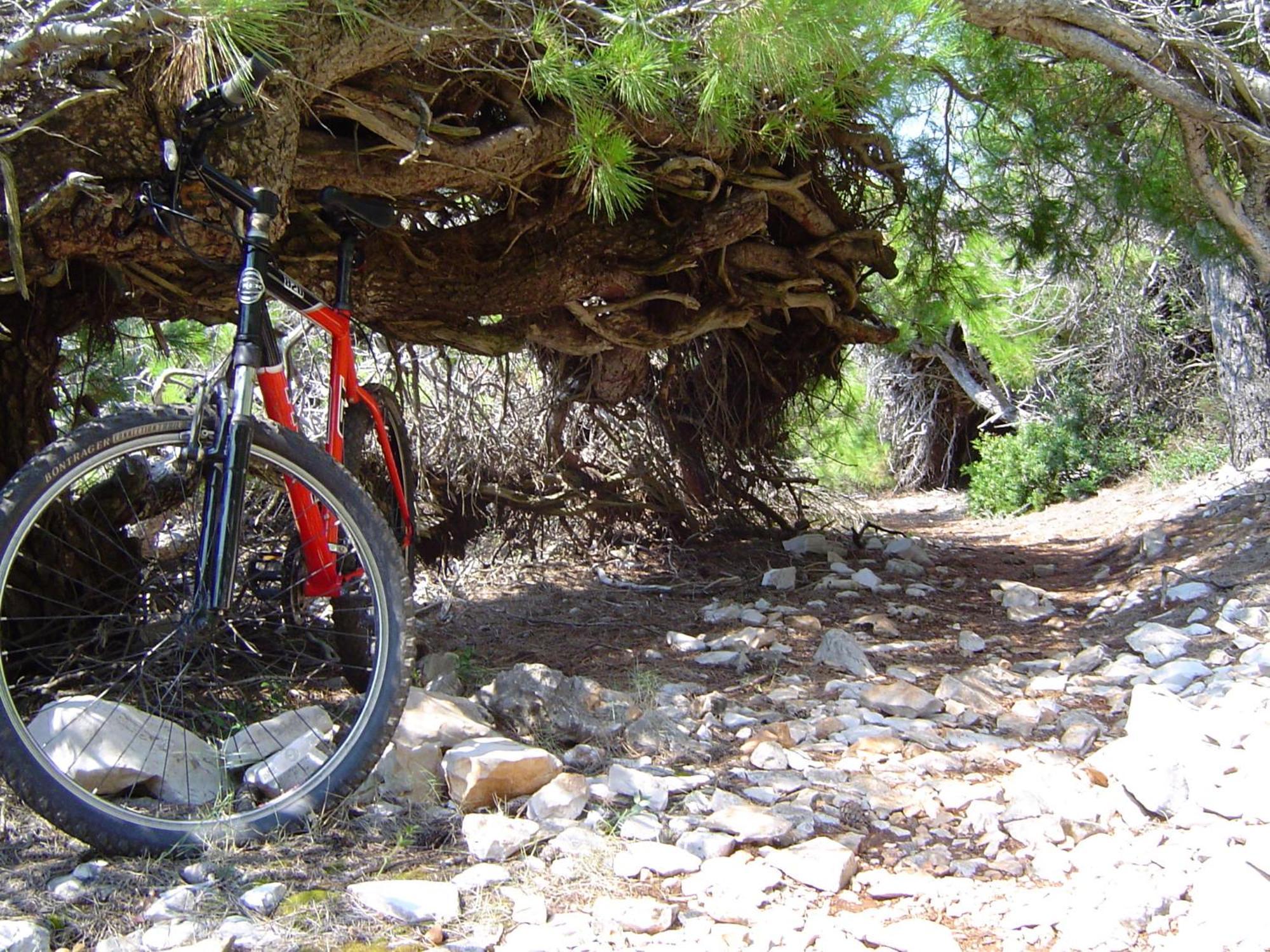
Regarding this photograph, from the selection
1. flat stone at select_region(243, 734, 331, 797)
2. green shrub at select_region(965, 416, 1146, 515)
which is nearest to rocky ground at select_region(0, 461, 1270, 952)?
flat stone at select_region(243, 734, 331, 797)

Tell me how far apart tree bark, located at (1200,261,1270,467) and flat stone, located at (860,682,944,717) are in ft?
14.0

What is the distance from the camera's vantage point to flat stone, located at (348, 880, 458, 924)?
1.55 metres

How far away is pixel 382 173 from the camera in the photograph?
2576 mm

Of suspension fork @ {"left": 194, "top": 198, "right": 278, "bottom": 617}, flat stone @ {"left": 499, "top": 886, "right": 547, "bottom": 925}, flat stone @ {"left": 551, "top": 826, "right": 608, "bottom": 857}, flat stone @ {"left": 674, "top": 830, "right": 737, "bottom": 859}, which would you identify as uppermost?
suspension fork @ {"left": 194, "top": 198, "right": 278, "bottom": 617}

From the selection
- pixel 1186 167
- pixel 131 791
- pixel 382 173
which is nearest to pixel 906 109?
pixel 1186 167

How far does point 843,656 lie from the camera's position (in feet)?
9.72

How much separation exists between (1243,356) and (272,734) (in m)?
5.89

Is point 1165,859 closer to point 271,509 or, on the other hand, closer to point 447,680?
point 447,680

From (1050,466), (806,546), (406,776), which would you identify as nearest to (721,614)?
(806,546)

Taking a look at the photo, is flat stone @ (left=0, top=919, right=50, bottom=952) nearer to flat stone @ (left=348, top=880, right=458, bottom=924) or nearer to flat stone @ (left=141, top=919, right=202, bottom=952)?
flat stone @ (left=141, top=919, right=202, bottom=952)

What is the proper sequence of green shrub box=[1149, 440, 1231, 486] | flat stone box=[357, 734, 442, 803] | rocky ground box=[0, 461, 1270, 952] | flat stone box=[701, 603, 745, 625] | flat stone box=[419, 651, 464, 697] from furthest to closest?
green shrub box=[1149, 440, 1231, 486], flat stone box=[701, 603, 745, 625], flat stone box=[419, 651, 464, 697], flat stone box=[357, 734, 442, 803], rocky ground box=[0, 461, 1270, 952]

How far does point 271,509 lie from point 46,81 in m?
1.33

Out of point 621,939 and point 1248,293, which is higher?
point 1248,293

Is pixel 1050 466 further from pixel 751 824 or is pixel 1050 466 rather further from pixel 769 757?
pixel 751 824
